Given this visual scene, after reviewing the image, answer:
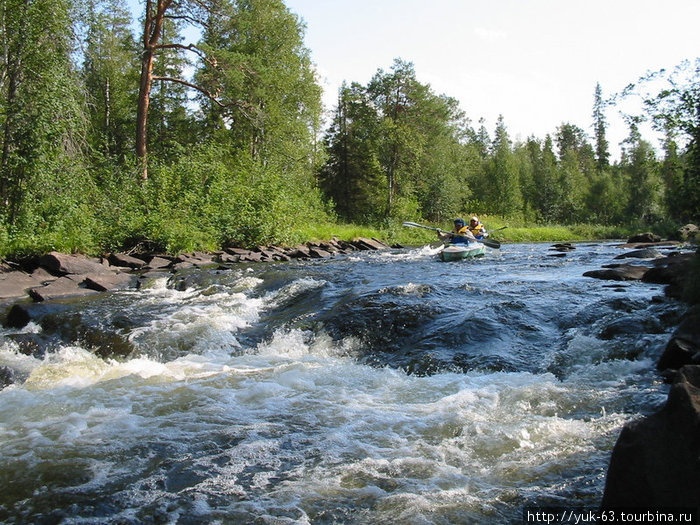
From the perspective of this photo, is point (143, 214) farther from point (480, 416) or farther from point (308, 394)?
point (480, 416)

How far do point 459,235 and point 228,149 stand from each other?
1110 centimetres

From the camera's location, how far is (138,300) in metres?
10.2

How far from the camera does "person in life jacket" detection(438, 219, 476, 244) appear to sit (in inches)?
710

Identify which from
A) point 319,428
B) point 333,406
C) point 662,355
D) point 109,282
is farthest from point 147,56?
point 662,355

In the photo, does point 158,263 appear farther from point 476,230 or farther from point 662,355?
point 662,355

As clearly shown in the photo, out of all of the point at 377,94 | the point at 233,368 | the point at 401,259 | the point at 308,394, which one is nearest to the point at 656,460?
the point at 308,394

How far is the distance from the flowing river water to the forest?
3.52m

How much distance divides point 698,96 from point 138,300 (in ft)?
34.4

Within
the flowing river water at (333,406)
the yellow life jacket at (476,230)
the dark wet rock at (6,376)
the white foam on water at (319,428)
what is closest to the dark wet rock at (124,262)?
the flowing river water at (333,406)

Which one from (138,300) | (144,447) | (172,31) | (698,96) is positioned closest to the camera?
(144,447)

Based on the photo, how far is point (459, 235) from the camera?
59.1 ft

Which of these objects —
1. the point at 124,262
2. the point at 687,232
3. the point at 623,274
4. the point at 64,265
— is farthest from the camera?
the point at 687,232

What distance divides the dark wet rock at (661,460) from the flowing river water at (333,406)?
2.19 feet

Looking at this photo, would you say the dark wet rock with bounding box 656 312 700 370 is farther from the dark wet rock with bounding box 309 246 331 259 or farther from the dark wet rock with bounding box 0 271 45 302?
the dark wet rock with bounding box 309 246 331 259
